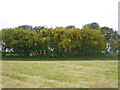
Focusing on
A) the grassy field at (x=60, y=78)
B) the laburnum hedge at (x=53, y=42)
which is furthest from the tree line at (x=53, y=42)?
the grassy field at (x=60, y=78)

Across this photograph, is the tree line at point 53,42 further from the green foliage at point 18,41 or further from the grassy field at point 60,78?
the grassy field at point 60,78

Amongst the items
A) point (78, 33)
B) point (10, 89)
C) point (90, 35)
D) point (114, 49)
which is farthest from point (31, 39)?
point (10, 89)

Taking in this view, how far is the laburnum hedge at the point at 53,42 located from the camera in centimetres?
1725

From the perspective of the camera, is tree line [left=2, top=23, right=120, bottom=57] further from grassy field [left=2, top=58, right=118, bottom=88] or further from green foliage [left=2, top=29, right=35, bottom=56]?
grassy field [left=2, top=58, right=118, bottom=88]

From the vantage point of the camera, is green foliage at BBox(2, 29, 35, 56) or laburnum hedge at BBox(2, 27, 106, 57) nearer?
green foliage at BBox(2, 29, 35, 56)

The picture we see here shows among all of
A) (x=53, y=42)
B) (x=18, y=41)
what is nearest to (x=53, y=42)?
(x=53, y=42)

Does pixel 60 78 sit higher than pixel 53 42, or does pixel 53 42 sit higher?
pixel 53 42

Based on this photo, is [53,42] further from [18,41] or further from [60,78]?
[60,78]

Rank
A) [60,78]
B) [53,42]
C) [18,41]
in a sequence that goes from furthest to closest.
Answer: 1. [53,42]
2. [18,41]
3. [60,78]

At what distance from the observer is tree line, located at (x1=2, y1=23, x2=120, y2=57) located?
17266mm

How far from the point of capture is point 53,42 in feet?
57.8

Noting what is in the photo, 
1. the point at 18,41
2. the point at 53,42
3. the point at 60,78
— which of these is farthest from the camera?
the point at 53,42

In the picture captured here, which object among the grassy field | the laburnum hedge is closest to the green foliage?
the laburnum hedge

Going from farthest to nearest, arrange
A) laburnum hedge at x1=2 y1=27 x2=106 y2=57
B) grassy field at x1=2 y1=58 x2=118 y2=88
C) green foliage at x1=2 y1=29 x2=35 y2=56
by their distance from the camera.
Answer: laburnum hedge at x1=2 y1=27 x2=106 y2=57 < green foliage at x1=2 y1=29 x2=35 y2=56 < grassy field at x1=2 y1=58 x2=118 y2=88
